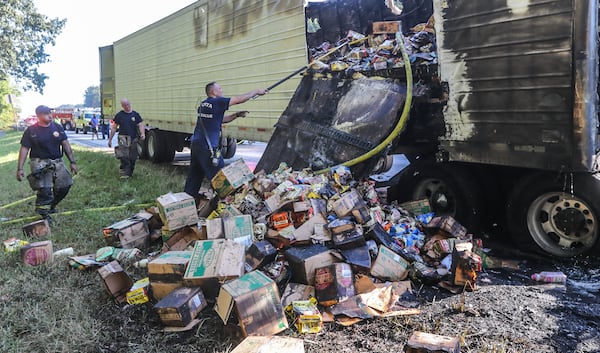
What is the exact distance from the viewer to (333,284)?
3.35m

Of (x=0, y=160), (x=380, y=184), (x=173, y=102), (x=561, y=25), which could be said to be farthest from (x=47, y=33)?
(x=561, y=25)

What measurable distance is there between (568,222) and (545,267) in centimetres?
47

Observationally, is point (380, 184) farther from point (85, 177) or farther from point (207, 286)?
point (85, 177)

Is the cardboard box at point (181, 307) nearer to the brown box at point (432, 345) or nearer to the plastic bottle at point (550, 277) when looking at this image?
the brown box at point (432, 345)

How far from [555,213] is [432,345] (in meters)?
2.54

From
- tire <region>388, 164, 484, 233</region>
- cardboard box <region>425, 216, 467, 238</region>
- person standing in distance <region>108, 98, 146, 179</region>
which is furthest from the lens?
person standing in distance <region>108, 98, 146, 179</region>

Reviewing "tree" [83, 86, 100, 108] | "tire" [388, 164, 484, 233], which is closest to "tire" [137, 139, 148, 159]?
"tire" [388, 164, 484, 233]

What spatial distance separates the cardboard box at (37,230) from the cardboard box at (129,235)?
1.03 m

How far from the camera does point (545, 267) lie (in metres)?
4.15

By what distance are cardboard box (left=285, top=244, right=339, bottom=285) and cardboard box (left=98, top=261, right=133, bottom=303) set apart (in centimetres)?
132

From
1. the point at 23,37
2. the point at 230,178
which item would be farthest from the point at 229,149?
the point at 23,37

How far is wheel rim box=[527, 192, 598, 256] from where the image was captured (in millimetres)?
4000

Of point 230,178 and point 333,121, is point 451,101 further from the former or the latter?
point 230,178

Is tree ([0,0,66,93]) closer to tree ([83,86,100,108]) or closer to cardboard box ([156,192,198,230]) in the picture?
cardboard box ([156,192,198,230])
